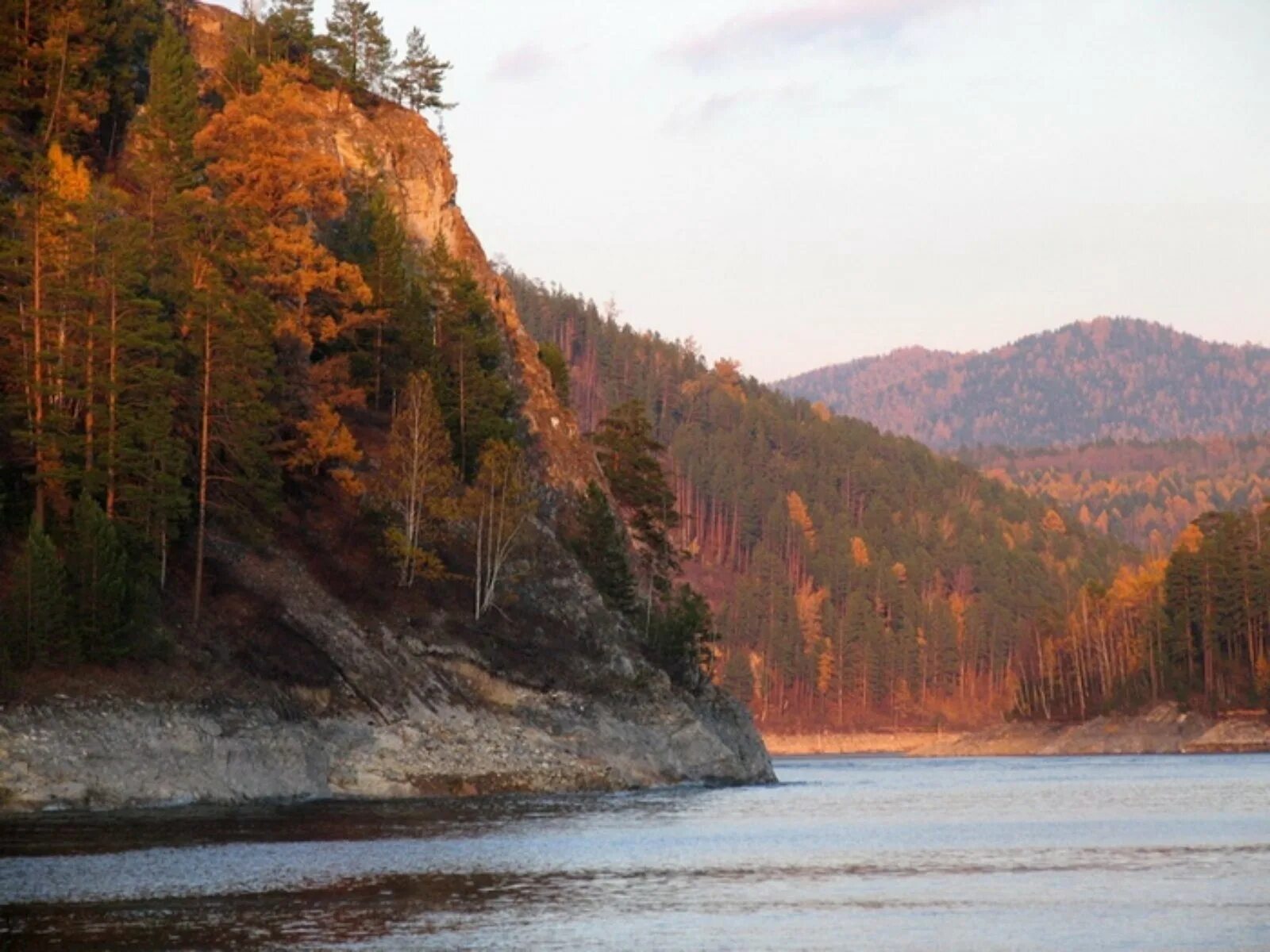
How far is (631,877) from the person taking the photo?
44344 millimetres

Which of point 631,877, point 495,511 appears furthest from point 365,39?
point 631,877

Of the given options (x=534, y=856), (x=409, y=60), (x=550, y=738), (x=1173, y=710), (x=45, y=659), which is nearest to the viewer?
(x=534, y=856)

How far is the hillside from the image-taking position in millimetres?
65438

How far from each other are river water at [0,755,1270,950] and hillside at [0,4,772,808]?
15.3 ft

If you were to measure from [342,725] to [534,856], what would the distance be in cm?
2498

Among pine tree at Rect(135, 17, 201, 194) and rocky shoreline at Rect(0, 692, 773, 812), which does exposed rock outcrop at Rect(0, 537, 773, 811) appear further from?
pine tree at Rect(135, 17, 201, 194)

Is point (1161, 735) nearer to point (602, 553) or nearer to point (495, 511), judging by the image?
point (602, 553)

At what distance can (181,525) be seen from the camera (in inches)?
3009

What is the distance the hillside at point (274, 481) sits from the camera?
6544 cm

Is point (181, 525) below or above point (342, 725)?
above

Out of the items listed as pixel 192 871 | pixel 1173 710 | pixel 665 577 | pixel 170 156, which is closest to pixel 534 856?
pixel 192 871

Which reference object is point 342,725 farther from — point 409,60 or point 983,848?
point 409,60

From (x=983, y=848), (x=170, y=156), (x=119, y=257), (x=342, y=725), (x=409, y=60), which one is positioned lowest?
(x=983, y=848)

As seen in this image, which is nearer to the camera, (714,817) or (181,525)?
(714,817)
